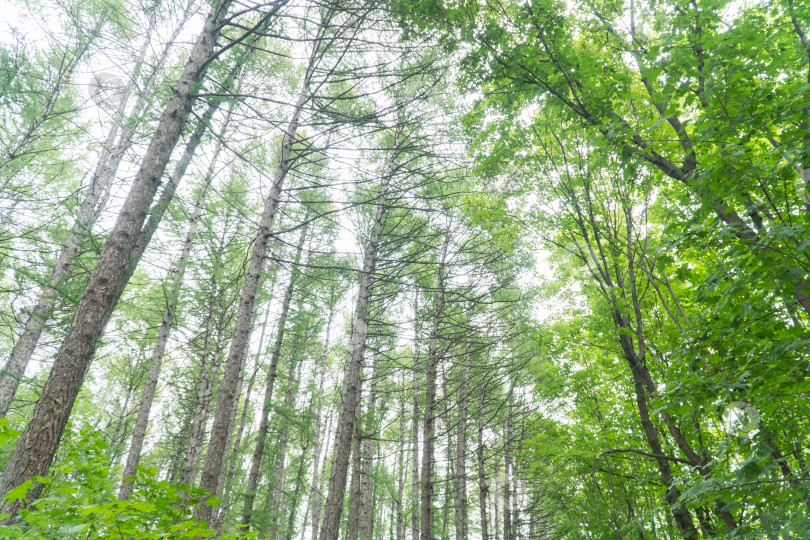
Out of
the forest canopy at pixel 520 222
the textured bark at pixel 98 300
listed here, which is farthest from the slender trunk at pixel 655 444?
the textured bark at pixel 98 300

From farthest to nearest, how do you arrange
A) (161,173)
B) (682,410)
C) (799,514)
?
(161,173) < (682,410) < (799,514)

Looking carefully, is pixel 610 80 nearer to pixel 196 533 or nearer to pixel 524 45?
pixel 524 45

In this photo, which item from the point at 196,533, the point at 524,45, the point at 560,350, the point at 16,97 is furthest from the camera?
the point at 560,350

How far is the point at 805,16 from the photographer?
2885 mm

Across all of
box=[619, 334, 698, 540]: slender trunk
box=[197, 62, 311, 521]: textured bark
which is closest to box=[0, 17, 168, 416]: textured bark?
box=[197, 62, 311, 521]: textured bark

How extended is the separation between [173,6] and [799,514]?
685cm

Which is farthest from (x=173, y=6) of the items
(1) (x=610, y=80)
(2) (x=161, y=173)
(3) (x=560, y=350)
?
(3) (x=560, y=350)

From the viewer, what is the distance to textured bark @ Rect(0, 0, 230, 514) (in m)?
2.79

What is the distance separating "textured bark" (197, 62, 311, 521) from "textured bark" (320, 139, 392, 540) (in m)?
1.67

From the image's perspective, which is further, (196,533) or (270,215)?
(270,215)

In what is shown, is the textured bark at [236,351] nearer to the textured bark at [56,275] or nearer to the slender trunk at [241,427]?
the textured bark at [56,275]

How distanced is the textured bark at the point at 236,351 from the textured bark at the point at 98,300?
3.81 ft

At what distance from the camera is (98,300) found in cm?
322

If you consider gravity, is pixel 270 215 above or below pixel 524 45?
below
